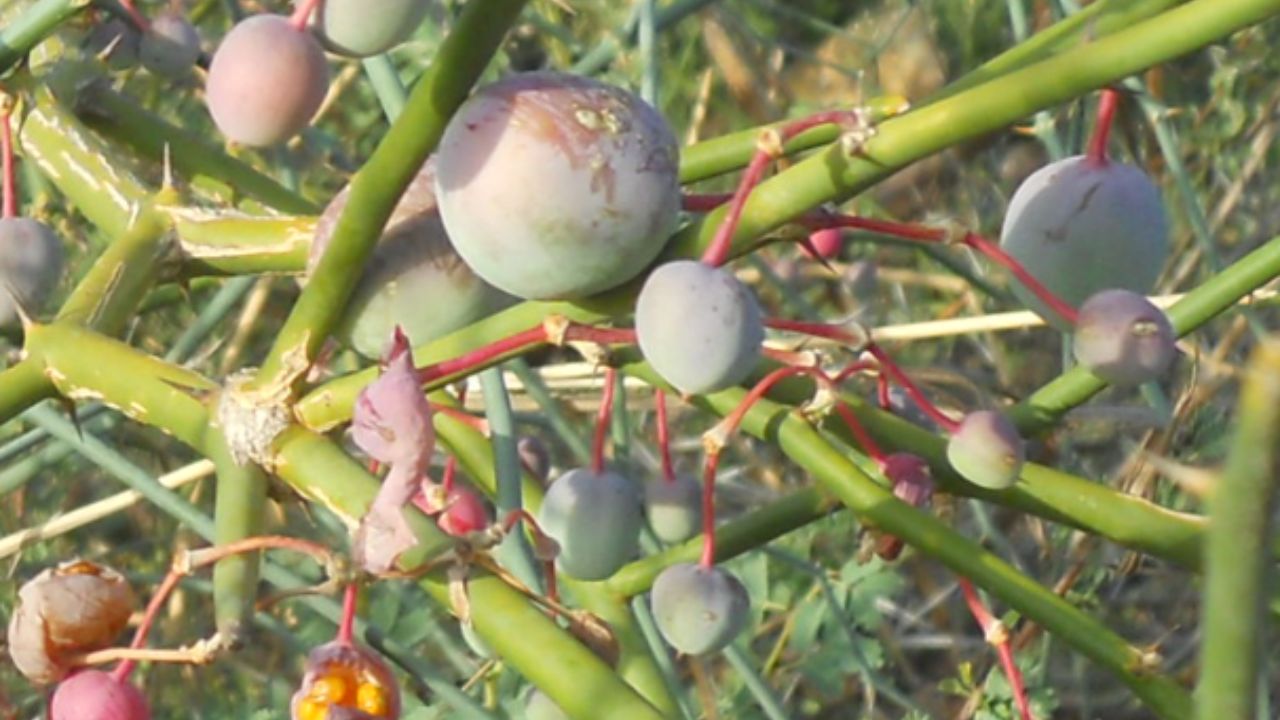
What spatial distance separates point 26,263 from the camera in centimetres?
82

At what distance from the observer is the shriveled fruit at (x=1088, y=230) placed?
2.16 ft

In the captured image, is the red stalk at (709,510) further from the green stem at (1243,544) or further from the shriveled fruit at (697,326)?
the green stem at (1243,544)

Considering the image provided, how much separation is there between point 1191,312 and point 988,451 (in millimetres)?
151

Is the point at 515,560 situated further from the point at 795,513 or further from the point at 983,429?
the point at 983,429

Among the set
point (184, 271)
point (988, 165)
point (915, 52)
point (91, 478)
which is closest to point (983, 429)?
point (184, 271)

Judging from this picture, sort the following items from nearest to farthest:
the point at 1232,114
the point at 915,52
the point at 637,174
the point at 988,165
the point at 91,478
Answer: the point at 637,174 < the point at 91,478 < the point at 1232,114 < the point at 988,165 < the point at 915,52

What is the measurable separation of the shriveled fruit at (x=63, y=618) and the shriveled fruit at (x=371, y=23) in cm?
18

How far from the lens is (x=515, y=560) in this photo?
811 mm

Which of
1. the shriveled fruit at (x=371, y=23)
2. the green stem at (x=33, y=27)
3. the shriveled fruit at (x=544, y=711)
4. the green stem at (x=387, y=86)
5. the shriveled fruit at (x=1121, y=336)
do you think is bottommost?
the shriveled fruit at (x=544, y=711)

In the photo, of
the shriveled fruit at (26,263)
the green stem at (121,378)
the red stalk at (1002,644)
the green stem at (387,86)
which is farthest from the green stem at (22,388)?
the red stalk at (1002,644)

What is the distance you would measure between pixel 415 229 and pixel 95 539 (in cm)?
132

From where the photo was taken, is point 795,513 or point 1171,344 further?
point 795,513

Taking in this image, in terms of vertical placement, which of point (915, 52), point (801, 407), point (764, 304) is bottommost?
point (764, 304)

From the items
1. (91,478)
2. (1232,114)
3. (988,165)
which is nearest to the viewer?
(91,478)
